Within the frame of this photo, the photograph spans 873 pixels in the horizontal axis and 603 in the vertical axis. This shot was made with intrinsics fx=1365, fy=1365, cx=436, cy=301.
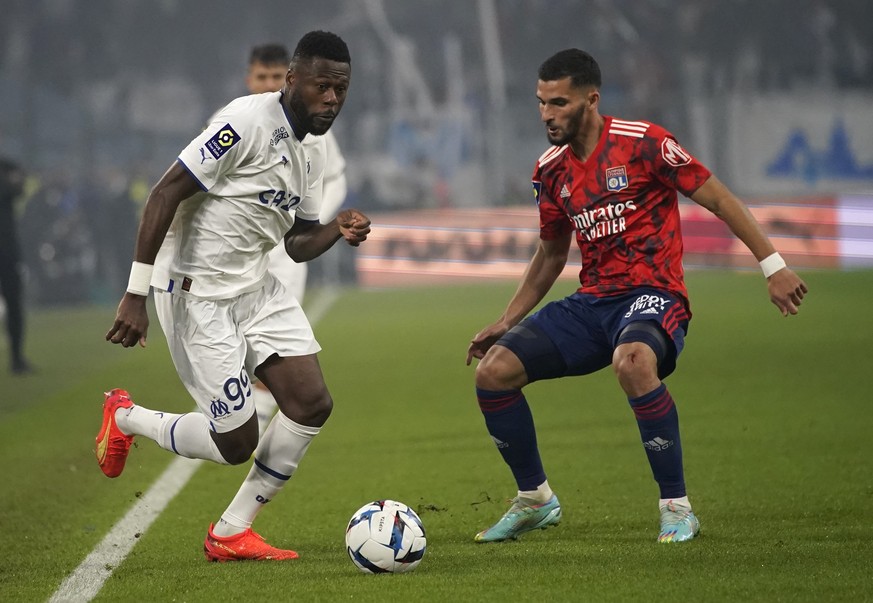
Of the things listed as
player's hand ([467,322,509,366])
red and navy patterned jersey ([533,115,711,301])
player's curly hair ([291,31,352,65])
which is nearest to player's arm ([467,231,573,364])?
player's hand ([467,322,509,366])

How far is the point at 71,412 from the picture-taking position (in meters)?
10.3

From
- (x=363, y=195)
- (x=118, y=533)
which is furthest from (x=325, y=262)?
(x=118, y=533)

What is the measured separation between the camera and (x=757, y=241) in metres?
5.15

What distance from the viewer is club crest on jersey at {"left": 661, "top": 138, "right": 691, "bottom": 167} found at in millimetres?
5344

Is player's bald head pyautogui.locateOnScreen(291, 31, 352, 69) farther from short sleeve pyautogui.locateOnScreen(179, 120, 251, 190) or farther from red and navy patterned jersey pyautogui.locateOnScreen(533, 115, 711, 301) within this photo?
red and navy patterned jersey pyautogui.locateOnScreen(533, 115, 711, 301)

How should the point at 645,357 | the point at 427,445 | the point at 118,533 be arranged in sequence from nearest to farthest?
the point at 645,357 → the point at 118,533 → the point at 427,445

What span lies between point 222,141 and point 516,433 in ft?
5.39

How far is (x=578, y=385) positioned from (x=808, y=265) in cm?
1270

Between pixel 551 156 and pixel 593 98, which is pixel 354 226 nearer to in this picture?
pixel 551 156

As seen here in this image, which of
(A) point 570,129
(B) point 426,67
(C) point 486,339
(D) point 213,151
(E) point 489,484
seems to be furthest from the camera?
(B) point 426,67

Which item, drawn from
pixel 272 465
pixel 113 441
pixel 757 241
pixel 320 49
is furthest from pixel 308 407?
pixel 757 241

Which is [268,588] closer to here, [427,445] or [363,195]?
[427,445]

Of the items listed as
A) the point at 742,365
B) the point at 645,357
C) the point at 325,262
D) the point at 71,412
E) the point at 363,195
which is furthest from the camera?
the point at 363,195

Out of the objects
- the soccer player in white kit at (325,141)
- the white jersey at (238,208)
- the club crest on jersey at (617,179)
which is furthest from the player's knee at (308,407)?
the soccer player in white kit at (325,141)
